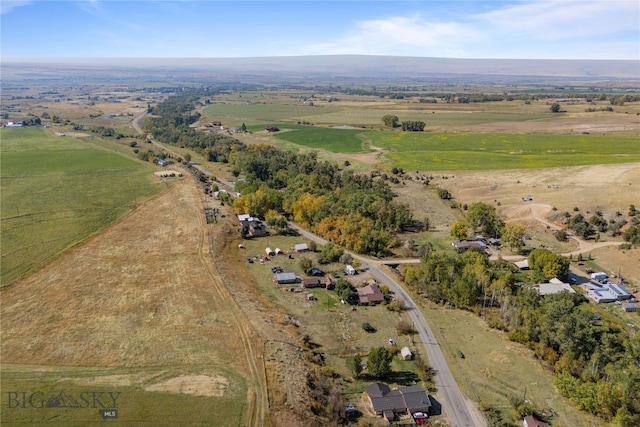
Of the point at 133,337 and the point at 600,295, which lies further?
the point at 600,295

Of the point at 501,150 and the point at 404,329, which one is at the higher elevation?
the point at 501,150

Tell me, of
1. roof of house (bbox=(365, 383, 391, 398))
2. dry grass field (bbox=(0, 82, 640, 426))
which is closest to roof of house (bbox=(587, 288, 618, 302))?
dry grass field (bbox=(0, 82, 640, 426))

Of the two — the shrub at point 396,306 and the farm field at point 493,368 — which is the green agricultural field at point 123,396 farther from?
the farm field at point 493,368

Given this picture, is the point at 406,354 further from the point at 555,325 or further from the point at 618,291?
the point at 618,291

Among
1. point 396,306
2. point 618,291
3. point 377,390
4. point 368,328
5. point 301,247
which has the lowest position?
point 368,328

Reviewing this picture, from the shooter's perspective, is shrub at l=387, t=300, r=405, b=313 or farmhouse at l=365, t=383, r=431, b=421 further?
shrub at l=387, t=300, r=405, b=313

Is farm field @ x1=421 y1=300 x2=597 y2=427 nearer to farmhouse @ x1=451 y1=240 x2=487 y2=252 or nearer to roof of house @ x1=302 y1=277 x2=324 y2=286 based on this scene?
roof of house @ x1=302 y1=277 x2=324 y2=286

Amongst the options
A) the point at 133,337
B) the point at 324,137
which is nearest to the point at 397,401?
the point at 133,337
